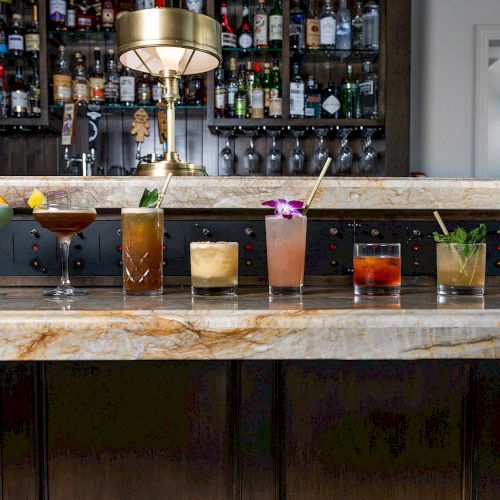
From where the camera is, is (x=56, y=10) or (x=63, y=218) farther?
(x=56, y=10)

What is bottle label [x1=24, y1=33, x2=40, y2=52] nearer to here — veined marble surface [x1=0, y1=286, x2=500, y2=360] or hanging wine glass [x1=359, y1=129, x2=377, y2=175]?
hanging wine glass [x1=359, y1=129, x2=377, y2=175]

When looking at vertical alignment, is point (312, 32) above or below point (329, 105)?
above

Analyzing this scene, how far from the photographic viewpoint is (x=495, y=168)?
374 centimetres

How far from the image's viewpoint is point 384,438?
0.98 meters

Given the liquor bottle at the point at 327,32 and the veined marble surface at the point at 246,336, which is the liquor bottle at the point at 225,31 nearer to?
the liquor bottle at the point at 327,32

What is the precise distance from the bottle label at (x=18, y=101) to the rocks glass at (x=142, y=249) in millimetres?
2419

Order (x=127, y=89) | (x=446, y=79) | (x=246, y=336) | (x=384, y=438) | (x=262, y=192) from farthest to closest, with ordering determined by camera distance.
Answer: (x=446, y=79) < (x=127, y=89) < (x=262, y=192) < (x=384, y=438) < (x=246, y=336)

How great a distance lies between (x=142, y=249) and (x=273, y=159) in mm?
2361

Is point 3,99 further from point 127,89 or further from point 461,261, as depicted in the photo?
point 461,261

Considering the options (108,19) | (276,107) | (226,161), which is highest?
(108,19)

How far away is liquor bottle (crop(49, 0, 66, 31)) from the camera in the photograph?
316 cm

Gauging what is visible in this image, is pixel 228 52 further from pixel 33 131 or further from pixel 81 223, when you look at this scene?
pixel 81 223

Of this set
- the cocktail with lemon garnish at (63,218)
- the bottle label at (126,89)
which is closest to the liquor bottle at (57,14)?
the bottle label at (126,89)

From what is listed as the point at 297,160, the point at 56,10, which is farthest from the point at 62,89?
the point at 297,160
